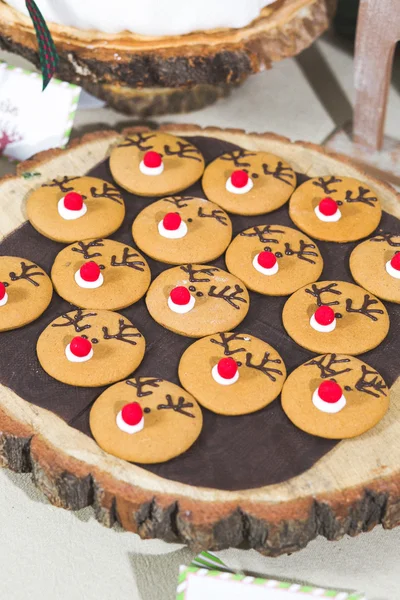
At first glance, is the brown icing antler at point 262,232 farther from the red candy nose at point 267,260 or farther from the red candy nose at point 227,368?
the red candy nose at point 227,368

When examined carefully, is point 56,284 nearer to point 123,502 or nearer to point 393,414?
point 123,502

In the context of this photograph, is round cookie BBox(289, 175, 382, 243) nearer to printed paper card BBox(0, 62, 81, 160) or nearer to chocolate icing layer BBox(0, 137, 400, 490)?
chocolate icing layer BBox(0, 137, 400, 490)

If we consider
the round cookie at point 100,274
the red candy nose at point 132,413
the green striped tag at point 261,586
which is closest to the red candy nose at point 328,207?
the round cookie at point 100,274

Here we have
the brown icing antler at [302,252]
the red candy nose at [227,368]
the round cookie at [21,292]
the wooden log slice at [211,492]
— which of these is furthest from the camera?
the brown icing antler at [302,252]

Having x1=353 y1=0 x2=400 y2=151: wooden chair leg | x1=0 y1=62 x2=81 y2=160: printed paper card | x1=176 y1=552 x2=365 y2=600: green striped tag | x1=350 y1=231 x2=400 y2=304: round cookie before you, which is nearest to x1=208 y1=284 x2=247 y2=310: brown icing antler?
x1=350 y1=231 x2=400 y2=304: round cookie

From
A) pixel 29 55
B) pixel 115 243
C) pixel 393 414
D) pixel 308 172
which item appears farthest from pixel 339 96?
pixel 393 414

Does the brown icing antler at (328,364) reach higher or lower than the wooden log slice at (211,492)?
higher

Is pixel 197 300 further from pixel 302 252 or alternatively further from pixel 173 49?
pixel 173 49
